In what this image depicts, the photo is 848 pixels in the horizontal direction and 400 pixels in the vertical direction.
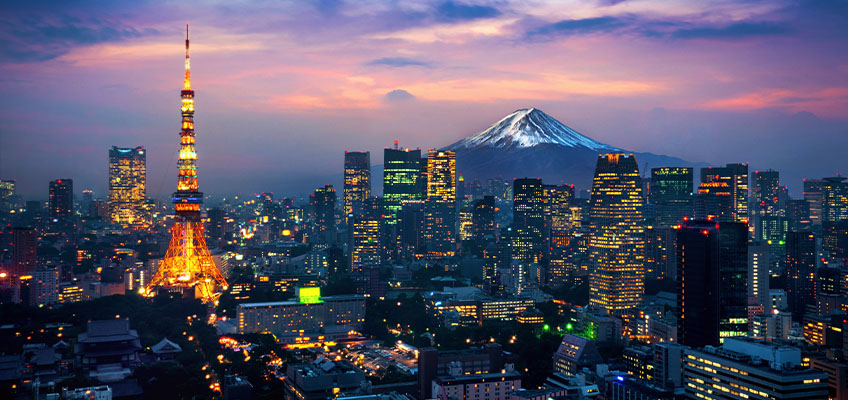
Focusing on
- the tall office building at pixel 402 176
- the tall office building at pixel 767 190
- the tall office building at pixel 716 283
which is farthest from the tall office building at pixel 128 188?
the tall office building at pixel 716 283

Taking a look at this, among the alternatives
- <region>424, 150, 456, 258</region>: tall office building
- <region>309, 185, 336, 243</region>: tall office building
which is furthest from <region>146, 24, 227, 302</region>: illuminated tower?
<region>309, 185, 336, 243</region>: tall office building

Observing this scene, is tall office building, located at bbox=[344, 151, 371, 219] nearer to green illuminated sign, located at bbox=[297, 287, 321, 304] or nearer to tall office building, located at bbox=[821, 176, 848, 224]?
tall office building, located at bbox=[821, 176, 848, 224]

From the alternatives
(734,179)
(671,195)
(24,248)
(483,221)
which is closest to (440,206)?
(483,221)

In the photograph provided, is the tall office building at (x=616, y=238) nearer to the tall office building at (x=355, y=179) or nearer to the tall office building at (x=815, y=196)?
the tall office building at (x=815, y=196)

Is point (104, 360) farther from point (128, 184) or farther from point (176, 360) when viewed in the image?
point (128, 184)

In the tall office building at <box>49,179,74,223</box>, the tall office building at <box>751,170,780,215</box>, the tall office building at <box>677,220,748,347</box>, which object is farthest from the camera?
the tall office building at <box>751,170,780,215</box>

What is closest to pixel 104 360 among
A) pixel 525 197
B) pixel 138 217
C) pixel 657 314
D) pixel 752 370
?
pixel 752 370
